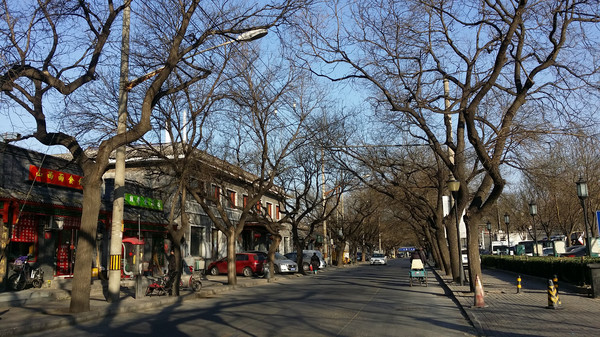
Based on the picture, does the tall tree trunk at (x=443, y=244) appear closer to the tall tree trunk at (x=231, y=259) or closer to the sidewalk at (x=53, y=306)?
the tall tree trunk at (x=231, y=259)

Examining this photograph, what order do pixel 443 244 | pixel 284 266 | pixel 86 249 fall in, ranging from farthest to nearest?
pixel 284 266 < pixel 443 244 < pixel 86 249

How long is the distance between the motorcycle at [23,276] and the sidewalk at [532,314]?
1475 centimetres

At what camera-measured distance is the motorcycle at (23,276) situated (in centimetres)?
1723

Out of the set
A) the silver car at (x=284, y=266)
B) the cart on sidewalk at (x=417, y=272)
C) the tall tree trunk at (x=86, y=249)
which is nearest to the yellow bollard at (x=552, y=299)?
the cart on sidewalk at (x=417, y=272)

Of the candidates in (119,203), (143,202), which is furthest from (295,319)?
(143,202)

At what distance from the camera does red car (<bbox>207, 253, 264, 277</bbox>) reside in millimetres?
32156

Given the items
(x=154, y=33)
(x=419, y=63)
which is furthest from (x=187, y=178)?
(x=419, y=63)

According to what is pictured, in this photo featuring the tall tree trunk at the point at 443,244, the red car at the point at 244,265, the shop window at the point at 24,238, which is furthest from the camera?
the red car at the point at 244,265

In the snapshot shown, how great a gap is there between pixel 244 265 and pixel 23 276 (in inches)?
652

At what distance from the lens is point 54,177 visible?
1988 cm

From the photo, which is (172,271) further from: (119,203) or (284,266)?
(284,266)

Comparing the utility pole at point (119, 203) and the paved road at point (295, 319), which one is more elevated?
the utility pole at point (119, 203)

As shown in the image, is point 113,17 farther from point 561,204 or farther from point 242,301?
point 561,204

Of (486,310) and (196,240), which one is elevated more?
(196,240)
